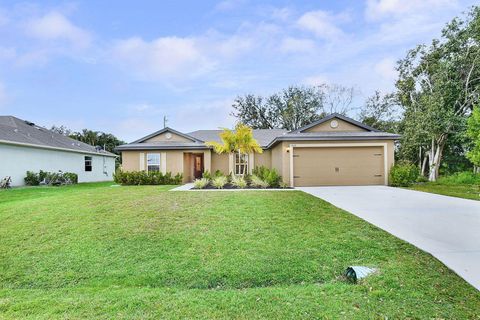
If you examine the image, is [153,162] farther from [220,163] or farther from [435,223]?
[435,223]

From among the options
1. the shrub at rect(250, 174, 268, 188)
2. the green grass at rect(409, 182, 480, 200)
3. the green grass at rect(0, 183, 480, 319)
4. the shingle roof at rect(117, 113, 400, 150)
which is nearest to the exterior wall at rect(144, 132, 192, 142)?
the shingle roof at rect(117, 113, 400, 150)

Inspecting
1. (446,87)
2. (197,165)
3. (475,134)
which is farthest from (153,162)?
(446,87)

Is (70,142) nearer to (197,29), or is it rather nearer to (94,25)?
(94,25)

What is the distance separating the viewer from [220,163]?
18.9m

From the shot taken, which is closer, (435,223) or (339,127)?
(435,223)

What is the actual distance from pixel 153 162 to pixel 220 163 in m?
4.46

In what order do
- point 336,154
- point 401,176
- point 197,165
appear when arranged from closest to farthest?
point 401,176 < point 336,154 < point 197,165

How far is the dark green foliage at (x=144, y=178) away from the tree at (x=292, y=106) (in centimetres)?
2082

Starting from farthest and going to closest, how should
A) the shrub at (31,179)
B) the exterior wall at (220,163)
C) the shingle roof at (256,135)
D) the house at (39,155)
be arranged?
1. the shingle roof at (256,135)
2. the exterior wall at (220,163)
3. the shrub at (31,179)
4. the house at (39,155)

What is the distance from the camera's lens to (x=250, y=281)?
402 centimetres

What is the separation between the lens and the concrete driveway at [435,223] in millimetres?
4315

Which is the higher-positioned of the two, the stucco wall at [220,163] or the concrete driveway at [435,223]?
the stucco wall at [220,163]

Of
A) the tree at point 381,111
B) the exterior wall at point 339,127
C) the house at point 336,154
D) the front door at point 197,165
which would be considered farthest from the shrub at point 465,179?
the front door at point 197,165

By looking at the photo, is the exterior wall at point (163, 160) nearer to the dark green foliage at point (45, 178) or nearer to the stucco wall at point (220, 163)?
the stucco wall at point (220, 163)
